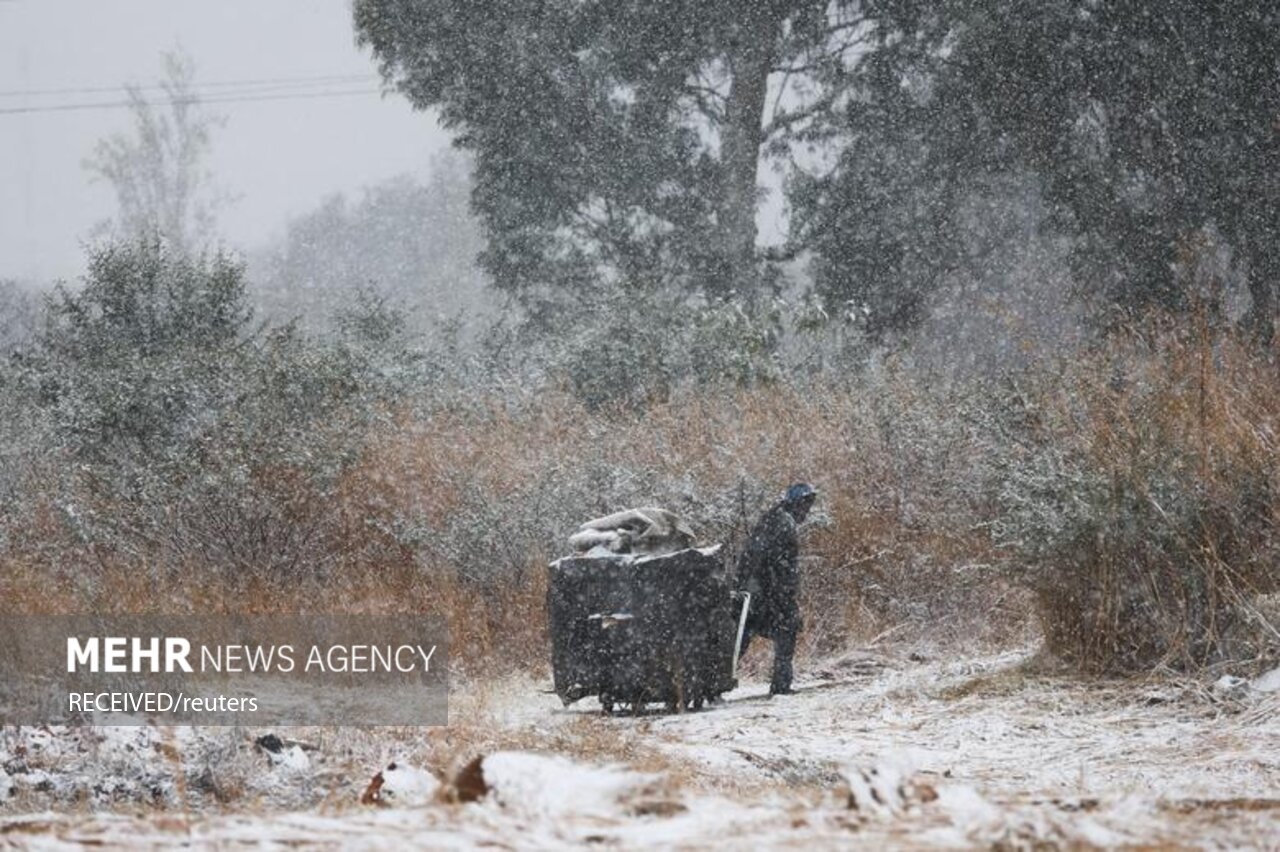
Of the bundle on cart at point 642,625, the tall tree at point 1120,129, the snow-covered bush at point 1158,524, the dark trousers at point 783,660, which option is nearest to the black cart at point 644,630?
the bundle on cart at point 642,625

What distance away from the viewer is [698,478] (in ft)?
46.2

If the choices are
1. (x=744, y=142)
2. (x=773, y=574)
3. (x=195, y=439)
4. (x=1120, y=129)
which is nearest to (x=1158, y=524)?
(x=773, y=574)

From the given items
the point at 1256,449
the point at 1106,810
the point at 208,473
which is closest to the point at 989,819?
the point at 1106,810

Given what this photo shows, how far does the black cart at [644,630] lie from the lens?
951 centimetres

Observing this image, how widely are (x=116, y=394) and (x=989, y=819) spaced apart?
51.3 ft

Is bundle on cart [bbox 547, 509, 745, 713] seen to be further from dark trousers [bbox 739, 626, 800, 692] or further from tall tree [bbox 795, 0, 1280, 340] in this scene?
tall tree [bbox 795, 0, 1280, 340]

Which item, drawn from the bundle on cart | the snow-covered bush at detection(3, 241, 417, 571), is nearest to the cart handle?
the bundle on cart

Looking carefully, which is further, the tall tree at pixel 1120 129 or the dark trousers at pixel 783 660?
the tall tree at pixel 1120 129

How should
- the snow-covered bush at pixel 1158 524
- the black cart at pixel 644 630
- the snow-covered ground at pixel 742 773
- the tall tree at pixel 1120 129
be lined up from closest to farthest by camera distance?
the snow-covered ground at pixel 742 773, the snow-covered bush at pixel 1158 524, the black cart at pixel 644 630, the tall tree at pixel 1120 129

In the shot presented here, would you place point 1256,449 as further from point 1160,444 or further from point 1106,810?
point 1106,810

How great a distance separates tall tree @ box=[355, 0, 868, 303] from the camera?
26234 millimetres

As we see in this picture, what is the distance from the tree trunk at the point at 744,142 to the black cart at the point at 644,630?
16.7 m

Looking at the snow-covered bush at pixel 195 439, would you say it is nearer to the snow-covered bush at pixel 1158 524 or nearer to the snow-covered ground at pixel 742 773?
the snow-covered ground at pixel 742 773

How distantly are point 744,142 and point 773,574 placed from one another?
57.4 feet
